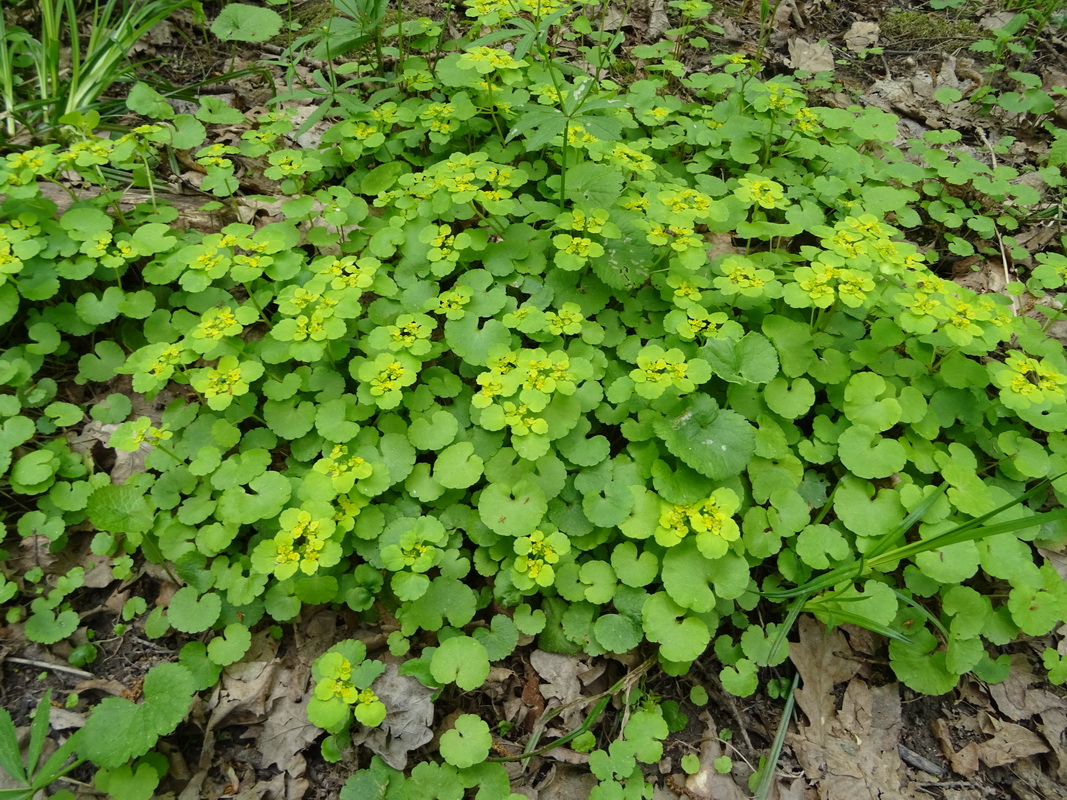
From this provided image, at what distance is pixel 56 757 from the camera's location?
1909 mm

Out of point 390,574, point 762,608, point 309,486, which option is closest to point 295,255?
point 309,486

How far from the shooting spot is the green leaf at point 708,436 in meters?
2.47

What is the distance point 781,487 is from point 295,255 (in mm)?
2552

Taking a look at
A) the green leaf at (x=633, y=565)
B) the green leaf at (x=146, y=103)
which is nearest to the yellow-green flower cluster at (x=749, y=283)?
the green leaf at (x=633, y=565)

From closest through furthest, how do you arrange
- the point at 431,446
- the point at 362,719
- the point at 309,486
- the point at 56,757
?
1. the point at 56,757
2. the point at 362,719
3. the point at 309,486
4. the point at 431,446

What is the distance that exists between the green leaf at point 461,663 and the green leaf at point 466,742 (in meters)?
0.13

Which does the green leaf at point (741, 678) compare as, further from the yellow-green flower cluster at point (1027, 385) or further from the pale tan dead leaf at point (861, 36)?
the pale tan dead leaf at point (861, 36)

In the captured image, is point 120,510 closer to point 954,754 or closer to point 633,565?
point 633,565

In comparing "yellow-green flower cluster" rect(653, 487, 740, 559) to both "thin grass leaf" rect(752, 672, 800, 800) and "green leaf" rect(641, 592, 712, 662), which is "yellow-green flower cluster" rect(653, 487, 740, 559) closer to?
"green leaf" rect(641, 592, 712, 662)

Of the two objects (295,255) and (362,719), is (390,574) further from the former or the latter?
(295,255)

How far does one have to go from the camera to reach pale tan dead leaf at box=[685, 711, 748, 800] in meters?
2.31

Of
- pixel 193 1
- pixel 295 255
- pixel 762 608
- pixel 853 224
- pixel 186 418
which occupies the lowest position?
pixel 762 608

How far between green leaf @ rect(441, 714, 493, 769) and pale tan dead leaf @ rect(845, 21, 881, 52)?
221 inches

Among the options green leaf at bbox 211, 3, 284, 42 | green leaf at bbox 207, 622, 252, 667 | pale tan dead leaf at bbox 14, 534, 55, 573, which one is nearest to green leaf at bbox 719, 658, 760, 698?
green leaf at bbox 207, 622, 252, 667
